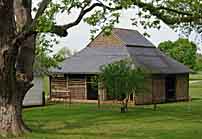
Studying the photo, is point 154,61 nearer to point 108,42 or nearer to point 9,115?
point 108,42

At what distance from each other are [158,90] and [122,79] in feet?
38.3

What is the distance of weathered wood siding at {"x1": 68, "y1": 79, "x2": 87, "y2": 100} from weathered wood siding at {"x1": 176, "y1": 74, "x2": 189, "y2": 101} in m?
8.38

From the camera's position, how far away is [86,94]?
42.9 meters

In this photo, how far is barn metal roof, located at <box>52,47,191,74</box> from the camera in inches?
1633

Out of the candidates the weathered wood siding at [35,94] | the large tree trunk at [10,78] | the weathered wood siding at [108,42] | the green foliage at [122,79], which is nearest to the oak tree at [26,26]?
the large tree trunk at [10,78]

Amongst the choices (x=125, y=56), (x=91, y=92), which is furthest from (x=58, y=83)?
(x=125, y=56)

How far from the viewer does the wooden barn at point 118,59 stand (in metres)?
41.6

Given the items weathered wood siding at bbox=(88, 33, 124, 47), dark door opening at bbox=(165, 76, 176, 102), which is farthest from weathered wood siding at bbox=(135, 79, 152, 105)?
weathered wood siding at bbox=(88, 33, 124, 47)

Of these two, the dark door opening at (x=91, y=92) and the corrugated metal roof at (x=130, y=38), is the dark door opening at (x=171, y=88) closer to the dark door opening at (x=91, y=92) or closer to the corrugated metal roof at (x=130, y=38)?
the corrugated metal roof at (x=130, y=38)

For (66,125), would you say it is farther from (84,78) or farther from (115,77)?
(84,78)

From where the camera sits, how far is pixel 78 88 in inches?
1709

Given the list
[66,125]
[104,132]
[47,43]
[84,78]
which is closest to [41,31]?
[47,43]

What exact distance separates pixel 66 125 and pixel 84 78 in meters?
20.6

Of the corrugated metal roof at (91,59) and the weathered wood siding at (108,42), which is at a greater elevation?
the weathered wood siding at (108,42)
